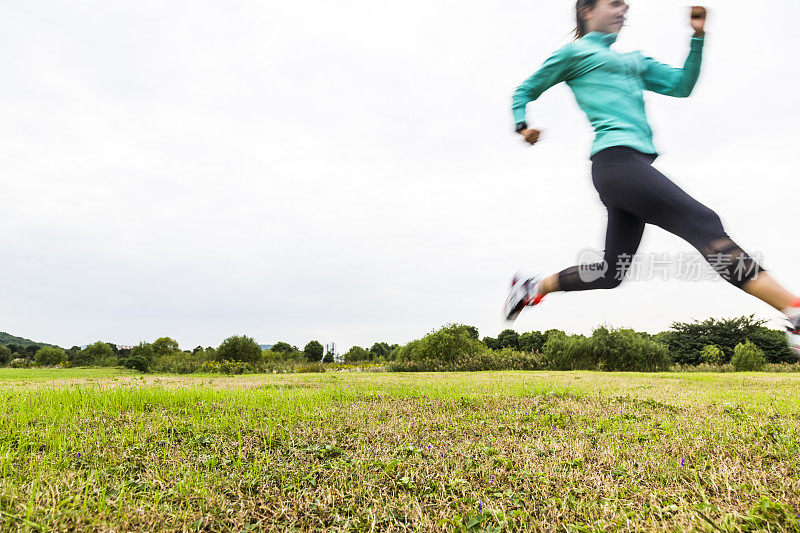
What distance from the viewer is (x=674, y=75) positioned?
2.78m

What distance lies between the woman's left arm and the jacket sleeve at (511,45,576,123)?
579 mm

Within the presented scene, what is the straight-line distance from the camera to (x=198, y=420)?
3516 mm

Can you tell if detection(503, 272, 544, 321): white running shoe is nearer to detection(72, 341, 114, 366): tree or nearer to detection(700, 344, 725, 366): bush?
detection(700, 344, 725, 366): bush

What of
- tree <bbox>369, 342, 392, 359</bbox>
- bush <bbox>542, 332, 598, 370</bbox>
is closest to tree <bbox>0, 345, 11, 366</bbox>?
tree <bbox>369, 342, 392, 359</bbox>

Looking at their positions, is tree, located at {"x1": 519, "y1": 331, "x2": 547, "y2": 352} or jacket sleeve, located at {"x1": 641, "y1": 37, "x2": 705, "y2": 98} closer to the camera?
jacket sleeve, located at {"x1": 641, "y1": 37, "x2": 705, "y2": 98}

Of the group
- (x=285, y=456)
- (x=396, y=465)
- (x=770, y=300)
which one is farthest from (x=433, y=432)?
(x=770, y=300)

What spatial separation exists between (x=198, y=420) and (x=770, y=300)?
13.4 feet

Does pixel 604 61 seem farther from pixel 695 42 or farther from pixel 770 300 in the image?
pixel 770 300

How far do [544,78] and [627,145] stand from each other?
28.1 inches

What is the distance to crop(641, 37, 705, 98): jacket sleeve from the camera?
2.67 m

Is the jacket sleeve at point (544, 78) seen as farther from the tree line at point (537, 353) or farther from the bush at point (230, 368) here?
the bush at point (230, 368)

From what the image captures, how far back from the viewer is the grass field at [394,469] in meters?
1.81

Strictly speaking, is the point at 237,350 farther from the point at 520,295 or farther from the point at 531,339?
the point at 531,339

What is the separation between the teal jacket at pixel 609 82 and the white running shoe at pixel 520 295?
131 cm
